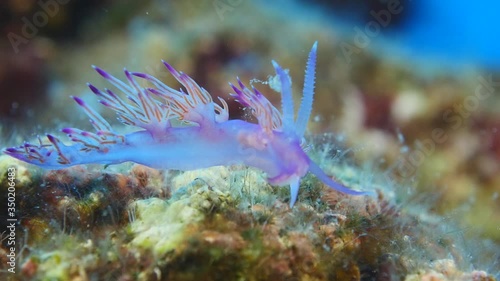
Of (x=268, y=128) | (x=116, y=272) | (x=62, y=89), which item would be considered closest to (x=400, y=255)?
(x=268, y=128)

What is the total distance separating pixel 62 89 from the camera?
7.90 metres

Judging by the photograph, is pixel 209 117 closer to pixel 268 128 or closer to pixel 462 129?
pixel 268 128

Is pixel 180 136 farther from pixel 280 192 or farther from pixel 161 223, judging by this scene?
pixel 280 192

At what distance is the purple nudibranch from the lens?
1.83 m

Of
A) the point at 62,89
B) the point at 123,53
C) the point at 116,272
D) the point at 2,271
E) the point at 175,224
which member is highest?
the point at 123,53

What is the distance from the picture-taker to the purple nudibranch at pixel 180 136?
5.99 ft

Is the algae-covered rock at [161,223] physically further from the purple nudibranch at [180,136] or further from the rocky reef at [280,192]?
the purple nudibranch at [180,136]

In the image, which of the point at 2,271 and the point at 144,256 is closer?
the point at 144,256

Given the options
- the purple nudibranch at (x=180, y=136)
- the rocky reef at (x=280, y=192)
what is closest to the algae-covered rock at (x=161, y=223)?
the rocky reef at (x=280, y=192)

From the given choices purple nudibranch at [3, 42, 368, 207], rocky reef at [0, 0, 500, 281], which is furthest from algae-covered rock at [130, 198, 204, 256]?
purple nudibranch at [3, 42, 368, 207]

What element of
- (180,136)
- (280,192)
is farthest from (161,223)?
(280,192)

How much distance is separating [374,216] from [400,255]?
0.99 feet

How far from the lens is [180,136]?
193 cm

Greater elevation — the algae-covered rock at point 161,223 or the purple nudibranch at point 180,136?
the purple nudibranch at point 180,136
